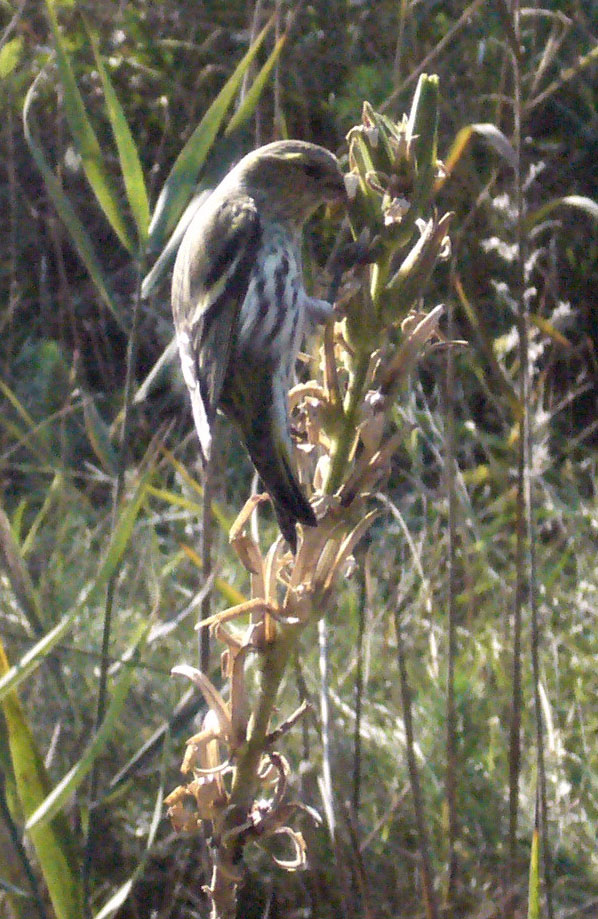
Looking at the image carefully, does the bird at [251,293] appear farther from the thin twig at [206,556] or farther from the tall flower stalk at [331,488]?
the tall flower stalk at [331,488]

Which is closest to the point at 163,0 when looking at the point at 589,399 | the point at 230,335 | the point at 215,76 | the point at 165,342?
the point at 215,76

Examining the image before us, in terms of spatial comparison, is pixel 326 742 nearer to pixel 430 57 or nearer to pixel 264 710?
pixel 264 710

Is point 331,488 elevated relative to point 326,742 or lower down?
elevated

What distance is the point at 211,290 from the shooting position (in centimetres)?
150

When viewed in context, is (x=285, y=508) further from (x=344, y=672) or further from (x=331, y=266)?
(x=344, y=672)

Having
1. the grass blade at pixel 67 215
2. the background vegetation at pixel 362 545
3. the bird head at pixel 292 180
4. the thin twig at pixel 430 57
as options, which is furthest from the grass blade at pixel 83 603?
the bird head at pixel 292 180

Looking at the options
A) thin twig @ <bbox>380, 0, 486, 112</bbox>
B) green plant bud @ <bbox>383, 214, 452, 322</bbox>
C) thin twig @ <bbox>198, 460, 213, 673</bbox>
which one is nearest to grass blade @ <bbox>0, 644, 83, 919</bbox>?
thin twig @ <bbox>198, 460, 213, 673</bbox>

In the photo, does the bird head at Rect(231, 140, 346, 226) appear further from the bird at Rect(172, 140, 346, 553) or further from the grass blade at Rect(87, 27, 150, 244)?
the grass blade at Rect(87, 27, 150, 244)

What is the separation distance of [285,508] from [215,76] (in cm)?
336

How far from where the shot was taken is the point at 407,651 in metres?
2.35

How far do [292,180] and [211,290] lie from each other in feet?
0.75

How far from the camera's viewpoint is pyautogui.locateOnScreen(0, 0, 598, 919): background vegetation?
131 centimetres

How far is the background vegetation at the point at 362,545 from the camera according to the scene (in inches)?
51.4

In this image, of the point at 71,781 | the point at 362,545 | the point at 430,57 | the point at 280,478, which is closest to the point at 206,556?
the point at 280,478
